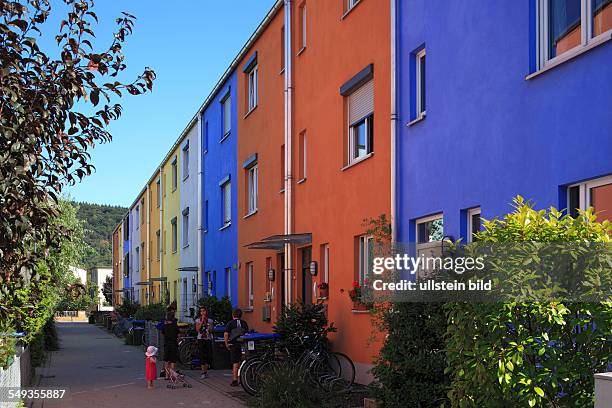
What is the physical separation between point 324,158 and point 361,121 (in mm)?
1839

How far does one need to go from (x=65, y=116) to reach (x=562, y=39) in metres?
6.27

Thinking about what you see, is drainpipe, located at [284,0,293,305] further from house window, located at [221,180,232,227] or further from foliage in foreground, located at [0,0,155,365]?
foliage in foreground, located at [0,0,155,365]

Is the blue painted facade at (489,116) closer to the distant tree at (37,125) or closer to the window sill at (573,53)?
the window sill at (573,53)

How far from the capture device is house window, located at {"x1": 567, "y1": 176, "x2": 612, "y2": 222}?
8492 mm

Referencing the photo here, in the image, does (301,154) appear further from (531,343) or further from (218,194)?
(531,343)

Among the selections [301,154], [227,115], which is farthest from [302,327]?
[227,115]

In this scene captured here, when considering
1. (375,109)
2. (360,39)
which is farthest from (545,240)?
(360,39)

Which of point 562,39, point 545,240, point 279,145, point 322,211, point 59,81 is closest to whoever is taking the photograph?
point 59,81

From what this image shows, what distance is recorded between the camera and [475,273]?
20.8 feet

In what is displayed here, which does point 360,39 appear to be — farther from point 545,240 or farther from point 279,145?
point 545,240

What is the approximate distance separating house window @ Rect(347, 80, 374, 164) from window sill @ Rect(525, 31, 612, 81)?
559cm

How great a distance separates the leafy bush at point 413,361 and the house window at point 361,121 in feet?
17.8

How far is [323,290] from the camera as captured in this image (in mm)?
16609

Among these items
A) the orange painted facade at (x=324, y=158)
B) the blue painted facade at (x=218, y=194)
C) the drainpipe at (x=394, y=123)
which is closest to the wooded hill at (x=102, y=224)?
the blue painted facade at (x=218, y=194)
